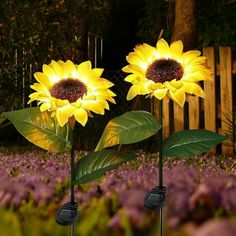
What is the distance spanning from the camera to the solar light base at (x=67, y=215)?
1.42 metres

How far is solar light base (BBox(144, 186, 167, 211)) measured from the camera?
A: 4.64ft

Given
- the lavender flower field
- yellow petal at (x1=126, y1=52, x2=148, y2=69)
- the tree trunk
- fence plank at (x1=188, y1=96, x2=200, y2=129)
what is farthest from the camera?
the tree trunk

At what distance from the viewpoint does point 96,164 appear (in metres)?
1.57

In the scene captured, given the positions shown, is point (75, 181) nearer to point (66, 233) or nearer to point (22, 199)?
point (66, 233)

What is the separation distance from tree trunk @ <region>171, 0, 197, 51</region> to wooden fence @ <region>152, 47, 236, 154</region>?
86 cm

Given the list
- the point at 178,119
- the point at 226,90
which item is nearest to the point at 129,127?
the point at 226,90

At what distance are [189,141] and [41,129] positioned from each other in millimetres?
376

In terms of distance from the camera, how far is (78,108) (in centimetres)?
150

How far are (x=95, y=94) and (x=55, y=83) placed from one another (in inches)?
4.4

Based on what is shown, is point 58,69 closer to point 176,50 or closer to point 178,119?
point 176,50

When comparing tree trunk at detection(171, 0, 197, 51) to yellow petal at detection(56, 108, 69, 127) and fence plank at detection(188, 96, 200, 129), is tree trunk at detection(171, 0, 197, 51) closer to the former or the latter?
fence plank at detection(188, 96, 200, 129)

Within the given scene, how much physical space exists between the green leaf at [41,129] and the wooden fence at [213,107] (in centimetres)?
646

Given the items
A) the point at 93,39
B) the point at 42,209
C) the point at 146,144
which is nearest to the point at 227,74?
the point at 146,144

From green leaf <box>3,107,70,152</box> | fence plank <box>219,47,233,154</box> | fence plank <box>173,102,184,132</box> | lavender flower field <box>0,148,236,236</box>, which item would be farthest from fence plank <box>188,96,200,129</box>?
green leaf <box>3,107,70,152</box>
